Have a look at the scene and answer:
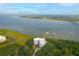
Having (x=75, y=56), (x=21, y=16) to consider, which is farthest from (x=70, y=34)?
(x=21, y=16)

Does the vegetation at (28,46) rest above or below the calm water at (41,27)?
below

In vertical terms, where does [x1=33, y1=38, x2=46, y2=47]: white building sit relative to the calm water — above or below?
below

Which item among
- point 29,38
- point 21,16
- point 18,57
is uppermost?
point 21,16

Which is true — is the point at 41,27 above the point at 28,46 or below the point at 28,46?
above

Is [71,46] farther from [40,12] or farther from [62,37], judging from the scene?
[40,12]
